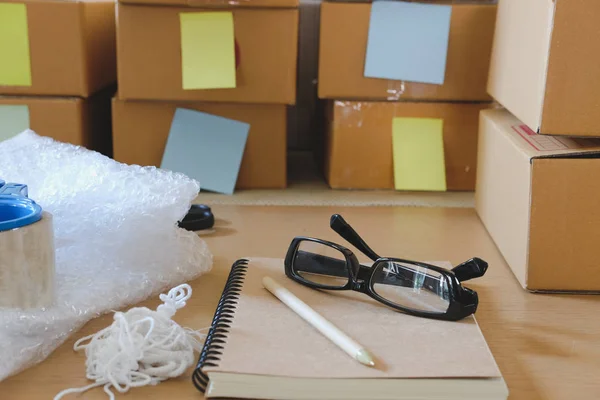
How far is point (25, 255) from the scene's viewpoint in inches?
20.3

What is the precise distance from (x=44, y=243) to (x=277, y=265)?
0.22 metres

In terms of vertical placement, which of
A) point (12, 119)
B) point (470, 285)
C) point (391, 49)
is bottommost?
point (470, 285)

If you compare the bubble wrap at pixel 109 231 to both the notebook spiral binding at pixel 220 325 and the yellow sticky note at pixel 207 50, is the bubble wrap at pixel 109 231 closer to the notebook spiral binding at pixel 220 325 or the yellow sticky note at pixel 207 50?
the notebook spiral binding at pixel 220 325

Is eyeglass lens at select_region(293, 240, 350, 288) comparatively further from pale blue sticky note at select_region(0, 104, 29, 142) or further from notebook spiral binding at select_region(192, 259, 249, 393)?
pale blue sticky note at select_region(0, 104, 29, 142)

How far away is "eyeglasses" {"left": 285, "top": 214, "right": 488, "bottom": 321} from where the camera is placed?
57 centimetres

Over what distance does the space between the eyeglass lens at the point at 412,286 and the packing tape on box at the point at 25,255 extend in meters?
0.26

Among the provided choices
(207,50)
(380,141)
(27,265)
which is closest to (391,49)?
(380,141)

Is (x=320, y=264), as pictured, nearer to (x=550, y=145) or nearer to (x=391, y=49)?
(x=550, y=145)

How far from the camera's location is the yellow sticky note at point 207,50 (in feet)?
3.08

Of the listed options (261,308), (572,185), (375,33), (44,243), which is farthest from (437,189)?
(44,243)

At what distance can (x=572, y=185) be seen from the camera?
65cm

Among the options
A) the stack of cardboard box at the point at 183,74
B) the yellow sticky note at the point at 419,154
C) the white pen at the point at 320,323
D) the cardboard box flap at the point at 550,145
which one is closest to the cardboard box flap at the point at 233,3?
the stack of cardboard box at the point at 183,74

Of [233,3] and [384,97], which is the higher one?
[233,3]

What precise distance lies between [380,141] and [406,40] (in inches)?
5.4
